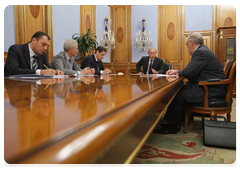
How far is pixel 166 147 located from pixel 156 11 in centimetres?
590

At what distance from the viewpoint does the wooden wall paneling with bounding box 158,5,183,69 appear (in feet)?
20.9

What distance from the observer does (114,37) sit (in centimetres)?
680

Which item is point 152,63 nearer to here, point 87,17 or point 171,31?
point 171,31

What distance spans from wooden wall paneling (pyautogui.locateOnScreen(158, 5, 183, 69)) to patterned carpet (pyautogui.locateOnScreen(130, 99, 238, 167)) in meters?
4.93

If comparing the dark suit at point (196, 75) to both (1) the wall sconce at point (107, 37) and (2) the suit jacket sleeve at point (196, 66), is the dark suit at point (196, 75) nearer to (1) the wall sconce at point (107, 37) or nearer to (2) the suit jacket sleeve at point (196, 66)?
(2) the suit jacket sleeve at point (196, 66)

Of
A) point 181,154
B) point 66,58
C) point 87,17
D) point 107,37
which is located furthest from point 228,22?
point 181,154

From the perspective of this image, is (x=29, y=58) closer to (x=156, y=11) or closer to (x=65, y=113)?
(x=65, y=113)

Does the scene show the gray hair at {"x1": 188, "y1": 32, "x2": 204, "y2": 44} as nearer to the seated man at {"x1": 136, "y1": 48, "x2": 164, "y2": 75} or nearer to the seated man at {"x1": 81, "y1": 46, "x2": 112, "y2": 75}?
the seated man at {"x1": 81, "y1": 46, "x2": 112, "y2": 75}

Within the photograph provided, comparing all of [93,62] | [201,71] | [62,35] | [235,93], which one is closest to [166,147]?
[201,71]

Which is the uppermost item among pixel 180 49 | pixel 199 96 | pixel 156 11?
pixel 156 11

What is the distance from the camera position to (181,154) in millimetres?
1496

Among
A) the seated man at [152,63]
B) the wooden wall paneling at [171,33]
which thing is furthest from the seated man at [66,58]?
the wooden wall paneling at [171,33]

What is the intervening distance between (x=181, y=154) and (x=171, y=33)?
18.5 feet

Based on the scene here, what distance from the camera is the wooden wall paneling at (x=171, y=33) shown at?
6.36 m
